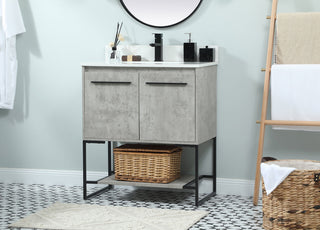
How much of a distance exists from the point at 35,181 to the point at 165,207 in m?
1.12

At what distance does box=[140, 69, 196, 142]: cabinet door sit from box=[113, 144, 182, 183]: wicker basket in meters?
0.12

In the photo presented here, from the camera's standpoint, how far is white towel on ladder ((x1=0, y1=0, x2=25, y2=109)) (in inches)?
145

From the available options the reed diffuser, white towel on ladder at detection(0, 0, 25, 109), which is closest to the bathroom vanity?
the reed diffuser

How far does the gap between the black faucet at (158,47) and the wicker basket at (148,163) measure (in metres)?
0.55

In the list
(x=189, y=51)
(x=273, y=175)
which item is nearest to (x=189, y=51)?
(x=189, y=51)

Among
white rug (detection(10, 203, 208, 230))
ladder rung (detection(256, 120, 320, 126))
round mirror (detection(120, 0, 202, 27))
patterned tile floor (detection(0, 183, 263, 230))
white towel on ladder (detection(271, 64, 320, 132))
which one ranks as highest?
round mirror (detection(120, 0, 202, 27))

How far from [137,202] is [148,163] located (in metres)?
0.26

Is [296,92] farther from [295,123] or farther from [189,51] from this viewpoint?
[189,51]

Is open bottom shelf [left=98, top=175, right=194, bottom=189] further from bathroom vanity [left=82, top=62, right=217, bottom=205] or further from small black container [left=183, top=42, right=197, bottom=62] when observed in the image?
small black container [left=183, top=42, right=197, bottom=62]

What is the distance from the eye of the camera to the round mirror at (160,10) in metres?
3.51

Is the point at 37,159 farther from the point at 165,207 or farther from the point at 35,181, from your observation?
the point at 165,207

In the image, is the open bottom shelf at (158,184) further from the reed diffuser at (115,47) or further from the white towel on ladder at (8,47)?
the white towel on ladder at (8,47)

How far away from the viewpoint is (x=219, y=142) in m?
3.55

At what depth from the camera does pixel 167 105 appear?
3.18m
